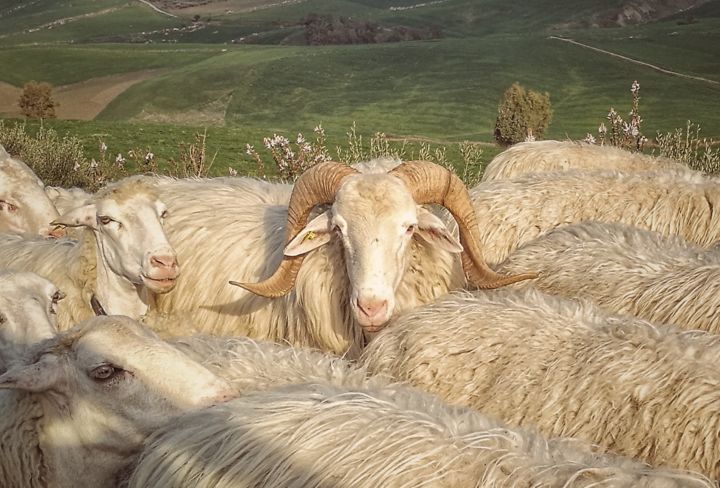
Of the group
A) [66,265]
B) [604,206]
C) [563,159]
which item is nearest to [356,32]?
[563,159]

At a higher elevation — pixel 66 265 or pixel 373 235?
pixel 373 235

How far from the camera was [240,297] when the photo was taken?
6.26 meters

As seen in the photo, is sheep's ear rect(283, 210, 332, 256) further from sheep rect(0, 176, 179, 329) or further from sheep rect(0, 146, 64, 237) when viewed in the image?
sheep rect(0, 146, 64, 237)

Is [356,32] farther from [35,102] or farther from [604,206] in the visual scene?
[604,206]

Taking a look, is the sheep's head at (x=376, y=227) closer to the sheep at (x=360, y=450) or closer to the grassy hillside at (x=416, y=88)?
the sheep at (x=360, y=450)

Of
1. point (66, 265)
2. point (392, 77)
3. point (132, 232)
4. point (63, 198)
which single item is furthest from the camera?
point (392, 77)

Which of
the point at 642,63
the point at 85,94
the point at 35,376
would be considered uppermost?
the point at 35,376

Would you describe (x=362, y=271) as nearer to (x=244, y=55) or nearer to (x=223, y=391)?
(x=223, y=391)

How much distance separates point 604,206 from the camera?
6.89 metres

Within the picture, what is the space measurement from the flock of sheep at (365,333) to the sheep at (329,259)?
0.05ft

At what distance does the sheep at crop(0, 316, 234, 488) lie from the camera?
142 inches

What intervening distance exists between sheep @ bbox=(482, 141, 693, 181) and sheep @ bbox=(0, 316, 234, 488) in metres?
5.49

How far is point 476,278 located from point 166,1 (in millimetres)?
120809

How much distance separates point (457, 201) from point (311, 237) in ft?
3.57
